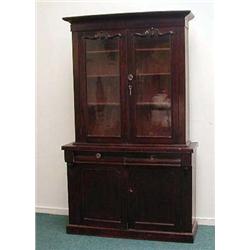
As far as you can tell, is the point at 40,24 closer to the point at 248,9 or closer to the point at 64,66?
the point at 64,66

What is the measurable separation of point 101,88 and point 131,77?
33 cm

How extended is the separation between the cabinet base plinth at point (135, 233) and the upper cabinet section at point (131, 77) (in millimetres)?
814

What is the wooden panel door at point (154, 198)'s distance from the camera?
11.1ft

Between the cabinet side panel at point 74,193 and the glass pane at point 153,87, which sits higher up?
the glass pane at point 153,87

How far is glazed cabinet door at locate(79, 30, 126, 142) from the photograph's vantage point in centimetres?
352

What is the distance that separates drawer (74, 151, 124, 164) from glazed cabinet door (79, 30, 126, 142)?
14 cm

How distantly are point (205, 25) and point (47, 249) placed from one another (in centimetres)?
253

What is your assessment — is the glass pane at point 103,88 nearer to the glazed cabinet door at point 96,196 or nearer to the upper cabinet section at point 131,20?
the upper cabinet section at point 131,20

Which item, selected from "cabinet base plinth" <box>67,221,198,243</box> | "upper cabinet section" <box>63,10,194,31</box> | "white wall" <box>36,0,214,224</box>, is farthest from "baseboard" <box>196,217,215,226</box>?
"upper cabinet section" <box>63,10,194,31</box>

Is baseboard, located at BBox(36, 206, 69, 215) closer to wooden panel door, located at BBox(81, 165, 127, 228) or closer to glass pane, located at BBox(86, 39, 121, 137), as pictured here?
wooden panel door, located at BBox(81, 165, 127, 228)

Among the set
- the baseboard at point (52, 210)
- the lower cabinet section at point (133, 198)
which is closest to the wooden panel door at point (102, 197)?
the lower cabinet section at point (133, 198)

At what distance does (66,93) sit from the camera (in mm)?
4172

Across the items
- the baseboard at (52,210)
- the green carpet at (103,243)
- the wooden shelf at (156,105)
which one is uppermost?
the wooden shelf at (156,105)
